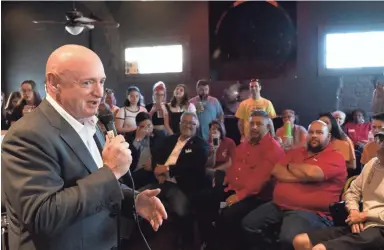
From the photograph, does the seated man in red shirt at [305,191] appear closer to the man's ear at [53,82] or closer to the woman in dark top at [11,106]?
the man's ear at [53,82]

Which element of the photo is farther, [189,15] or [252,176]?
[189,15]

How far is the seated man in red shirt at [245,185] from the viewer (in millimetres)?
3309

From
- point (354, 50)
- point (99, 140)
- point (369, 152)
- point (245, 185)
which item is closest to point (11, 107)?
point (245, 185)

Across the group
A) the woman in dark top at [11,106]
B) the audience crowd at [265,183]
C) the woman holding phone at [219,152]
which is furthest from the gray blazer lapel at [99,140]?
the woman in dark top at [11,106]

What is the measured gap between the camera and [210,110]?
5.29 m

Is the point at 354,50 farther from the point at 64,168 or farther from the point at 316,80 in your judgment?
the point at 64,168

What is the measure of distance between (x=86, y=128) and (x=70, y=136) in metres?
0.10

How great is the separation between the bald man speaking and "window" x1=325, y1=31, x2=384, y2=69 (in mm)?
5629

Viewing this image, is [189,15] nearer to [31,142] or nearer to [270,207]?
[270,207]

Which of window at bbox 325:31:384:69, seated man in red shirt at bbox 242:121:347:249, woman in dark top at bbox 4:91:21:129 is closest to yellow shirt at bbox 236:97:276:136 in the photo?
window at bbox 325:31:384:69

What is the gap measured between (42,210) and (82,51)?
0.40m

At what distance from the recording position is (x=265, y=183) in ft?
10.9

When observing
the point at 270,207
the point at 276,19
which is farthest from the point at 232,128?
the point at 270,207

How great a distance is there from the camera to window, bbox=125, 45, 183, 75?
6.88 meters
